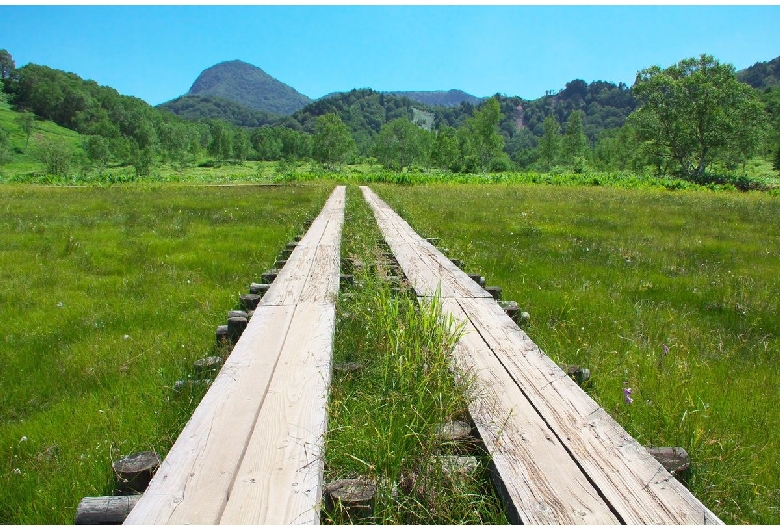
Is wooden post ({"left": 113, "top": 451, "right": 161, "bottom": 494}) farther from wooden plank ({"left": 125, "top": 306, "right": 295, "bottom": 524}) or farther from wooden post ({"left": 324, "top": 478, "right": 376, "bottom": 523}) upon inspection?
wooden post ({"left": 324, "top": 478, "right": 376, "bottom": 523})

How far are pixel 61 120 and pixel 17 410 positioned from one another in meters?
193

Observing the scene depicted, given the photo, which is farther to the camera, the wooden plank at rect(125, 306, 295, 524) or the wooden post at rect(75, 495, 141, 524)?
the wooden post at rect(75, 495, 141, 524)

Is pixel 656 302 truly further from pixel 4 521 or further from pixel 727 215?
pixel 727 215

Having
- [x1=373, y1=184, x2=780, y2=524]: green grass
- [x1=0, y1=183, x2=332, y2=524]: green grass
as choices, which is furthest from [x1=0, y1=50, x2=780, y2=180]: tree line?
[x1=0, y1=183, x2=332, y2=524]: green grass

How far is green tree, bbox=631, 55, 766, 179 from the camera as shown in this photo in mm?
52812

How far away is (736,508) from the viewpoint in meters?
2.62

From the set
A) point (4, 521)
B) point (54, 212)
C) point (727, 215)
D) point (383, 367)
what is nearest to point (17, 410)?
point (4, 521)

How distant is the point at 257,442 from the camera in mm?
2438

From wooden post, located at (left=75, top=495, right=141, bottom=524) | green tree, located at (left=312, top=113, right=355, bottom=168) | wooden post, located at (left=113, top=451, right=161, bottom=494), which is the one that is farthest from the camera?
green tree, located at (left=312, top=113, right=355, bottom=168)

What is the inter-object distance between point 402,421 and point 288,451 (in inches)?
25.5

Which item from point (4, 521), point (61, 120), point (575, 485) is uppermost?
point (61, 120)

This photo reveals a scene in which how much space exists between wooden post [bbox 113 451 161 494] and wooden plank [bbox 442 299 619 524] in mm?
1781

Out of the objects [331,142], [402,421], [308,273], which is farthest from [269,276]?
[331,142]

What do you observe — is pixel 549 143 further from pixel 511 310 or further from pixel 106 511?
pixel 106 511
